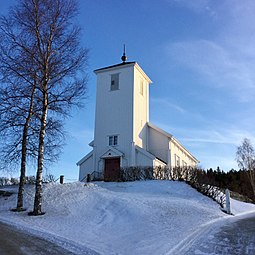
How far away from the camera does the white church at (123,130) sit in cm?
2786

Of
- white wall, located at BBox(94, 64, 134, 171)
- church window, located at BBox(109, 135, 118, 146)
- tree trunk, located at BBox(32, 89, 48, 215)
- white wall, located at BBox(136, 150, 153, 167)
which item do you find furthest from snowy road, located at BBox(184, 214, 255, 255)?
church window, located at BBox(109, 135, 118, 146)

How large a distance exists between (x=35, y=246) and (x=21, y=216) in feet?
16.9

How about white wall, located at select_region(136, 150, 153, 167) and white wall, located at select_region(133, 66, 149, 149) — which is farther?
white wall, located at select_region(133, 66, 149, 149)

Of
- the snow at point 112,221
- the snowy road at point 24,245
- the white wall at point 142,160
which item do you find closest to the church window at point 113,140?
the white wall at point 142,160

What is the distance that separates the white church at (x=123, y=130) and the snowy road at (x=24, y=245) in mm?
18629

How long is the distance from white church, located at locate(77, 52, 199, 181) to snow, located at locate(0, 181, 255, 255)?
37.3ft

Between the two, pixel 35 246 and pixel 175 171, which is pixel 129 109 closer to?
pixel 175 171

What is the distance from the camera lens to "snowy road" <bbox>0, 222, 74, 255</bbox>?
694 cm

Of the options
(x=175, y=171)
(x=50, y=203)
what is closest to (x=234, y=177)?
(x=175, y=171)

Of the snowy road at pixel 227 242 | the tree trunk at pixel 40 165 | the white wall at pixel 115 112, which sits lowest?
the snowy road at pixel 227 242

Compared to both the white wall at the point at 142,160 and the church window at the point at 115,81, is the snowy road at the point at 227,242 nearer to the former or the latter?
the white wall at the point at 142,160

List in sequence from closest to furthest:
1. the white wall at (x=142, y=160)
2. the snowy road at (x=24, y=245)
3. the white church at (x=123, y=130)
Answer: the snowy road at (x=24, y=245) < the white wall at (x=142, y=160) < the white church at (x=123, y=130)

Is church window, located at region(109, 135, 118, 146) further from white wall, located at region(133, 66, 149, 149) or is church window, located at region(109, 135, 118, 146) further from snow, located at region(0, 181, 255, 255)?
snow, located at region(0, 181, 255, 255)

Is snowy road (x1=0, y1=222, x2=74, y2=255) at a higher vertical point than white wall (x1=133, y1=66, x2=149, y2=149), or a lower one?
lower
